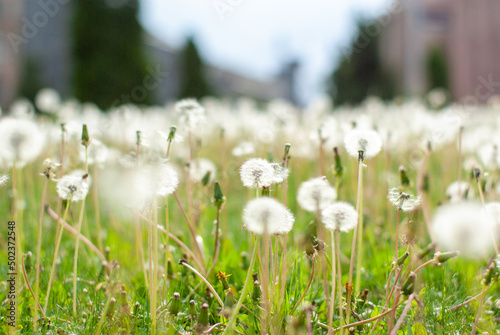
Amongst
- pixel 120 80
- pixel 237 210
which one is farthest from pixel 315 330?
pixel 120 80

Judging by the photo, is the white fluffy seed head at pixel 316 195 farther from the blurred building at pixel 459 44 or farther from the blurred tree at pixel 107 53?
the blurred building at pixel 459 44

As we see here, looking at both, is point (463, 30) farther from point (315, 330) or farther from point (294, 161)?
point (315, 330)

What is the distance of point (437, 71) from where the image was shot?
19.4 metres

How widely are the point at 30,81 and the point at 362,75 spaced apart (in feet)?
35.2

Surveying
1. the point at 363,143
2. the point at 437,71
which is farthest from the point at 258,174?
the point at 437,71

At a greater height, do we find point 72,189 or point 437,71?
point 437,71

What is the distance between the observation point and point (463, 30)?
2109 cm

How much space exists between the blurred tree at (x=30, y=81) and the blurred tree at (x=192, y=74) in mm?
5091

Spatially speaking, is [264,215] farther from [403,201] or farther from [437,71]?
[437,71]

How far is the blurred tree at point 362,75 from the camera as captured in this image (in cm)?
1389

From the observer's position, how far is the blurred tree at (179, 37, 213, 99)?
18.4 meters

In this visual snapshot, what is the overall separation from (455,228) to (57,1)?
21.5 m

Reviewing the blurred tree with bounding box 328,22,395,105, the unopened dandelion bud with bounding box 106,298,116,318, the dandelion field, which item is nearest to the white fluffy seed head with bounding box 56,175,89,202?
the dandelion field

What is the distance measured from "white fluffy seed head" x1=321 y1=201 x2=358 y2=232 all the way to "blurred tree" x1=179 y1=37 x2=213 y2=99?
17.7 metres
